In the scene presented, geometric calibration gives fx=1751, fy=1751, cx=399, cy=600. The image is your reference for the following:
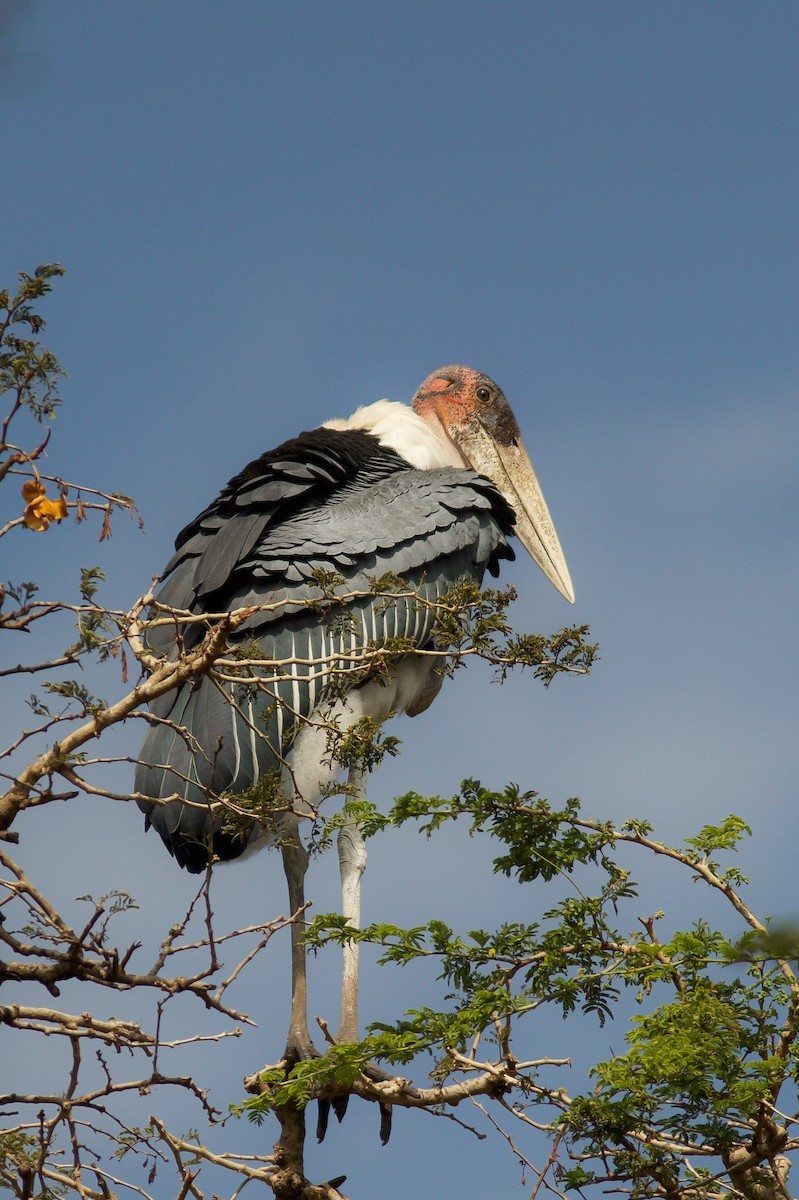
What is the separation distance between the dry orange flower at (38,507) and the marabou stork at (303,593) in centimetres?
179

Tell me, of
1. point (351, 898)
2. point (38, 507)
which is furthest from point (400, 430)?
point (38, 507)

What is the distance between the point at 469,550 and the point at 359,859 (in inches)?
54.1

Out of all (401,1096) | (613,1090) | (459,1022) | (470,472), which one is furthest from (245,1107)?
(470,472)

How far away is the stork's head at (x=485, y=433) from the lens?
28.0 ft

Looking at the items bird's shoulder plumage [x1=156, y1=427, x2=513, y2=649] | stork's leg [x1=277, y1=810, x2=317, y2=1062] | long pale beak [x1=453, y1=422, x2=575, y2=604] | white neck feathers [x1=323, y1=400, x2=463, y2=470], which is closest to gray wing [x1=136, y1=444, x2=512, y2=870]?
bird's shoulder plumage [x1=156, y1=427, x2=513, y2=649]

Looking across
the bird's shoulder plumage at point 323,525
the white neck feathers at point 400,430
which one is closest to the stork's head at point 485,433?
the white neck feathers at point 400,430

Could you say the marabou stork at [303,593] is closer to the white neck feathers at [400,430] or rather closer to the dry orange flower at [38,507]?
the white neck feathers at [400,430]

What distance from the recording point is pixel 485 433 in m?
8.59

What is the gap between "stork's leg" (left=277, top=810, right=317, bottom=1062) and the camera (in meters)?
5.77

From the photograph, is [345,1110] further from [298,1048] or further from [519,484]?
[519,484]

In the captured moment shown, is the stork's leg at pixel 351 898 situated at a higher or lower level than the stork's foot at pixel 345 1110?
higher

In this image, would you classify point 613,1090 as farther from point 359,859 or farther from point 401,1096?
point 359,859

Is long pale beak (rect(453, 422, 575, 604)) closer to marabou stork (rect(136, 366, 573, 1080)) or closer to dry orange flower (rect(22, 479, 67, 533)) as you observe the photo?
marabou stork (rect(136, 366, 573, 1080))

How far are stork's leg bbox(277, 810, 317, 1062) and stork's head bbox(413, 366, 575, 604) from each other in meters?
2.75
